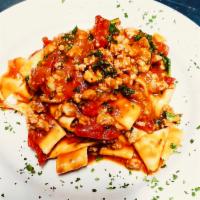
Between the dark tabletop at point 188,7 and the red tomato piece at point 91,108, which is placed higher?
the dark tabletop at point 188,7

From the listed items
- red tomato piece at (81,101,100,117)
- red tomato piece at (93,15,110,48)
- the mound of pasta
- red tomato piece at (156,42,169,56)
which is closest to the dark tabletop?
red tomato piece at (156,42,169,56)

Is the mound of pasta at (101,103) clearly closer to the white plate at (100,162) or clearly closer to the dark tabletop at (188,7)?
the white plate at (100,162)

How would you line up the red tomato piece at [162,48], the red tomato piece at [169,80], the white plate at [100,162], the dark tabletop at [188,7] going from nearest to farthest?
the white plate at [100,162]
the red tomato piece at [169,80]
the red tomato piece at [162,48]
the dark tabletop at [188,7]

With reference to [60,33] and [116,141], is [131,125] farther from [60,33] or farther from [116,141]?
[60,33]

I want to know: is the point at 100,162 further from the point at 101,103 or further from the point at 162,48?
the point at 162,48

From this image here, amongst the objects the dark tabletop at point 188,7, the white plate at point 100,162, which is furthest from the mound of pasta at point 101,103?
the dark tabletop at point 188,7

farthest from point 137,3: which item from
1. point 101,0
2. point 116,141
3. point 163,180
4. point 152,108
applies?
point 163,180

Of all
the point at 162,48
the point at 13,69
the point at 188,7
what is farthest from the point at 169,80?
the point at 13,69
